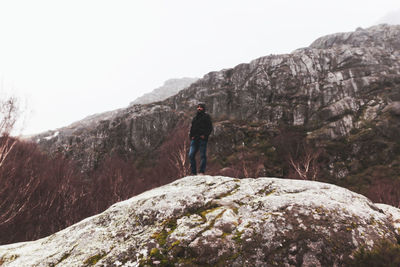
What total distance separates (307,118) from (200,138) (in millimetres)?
47926

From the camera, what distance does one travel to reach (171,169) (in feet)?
68.8

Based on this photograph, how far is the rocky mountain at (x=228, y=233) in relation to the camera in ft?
8.95

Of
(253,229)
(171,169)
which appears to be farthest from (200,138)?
(171,169)

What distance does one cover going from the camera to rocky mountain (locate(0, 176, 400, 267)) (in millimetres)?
2727

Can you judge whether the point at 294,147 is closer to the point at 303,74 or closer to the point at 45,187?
the point at 303,74

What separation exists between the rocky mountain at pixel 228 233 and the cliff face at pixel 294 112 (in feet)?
91.8

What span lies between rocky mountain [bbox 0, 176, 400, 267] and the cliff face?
27982mm

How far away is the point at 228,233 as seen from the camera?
3121mm

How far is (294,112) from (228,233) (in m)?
53.1

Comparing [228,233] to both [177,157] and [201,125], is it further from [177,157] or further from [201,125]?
[177,157]

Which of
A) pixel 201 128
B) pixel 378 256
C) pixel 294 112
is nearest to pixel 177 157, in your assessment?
pixel 201 128

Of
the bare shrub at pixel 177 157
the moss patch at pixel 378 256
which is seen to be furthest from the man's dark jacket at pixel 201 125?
the bare shrub at pixel 177 157

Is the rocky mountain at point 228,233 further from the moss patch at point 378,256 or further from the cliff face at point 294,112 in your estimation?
the cliff face at point 294,112

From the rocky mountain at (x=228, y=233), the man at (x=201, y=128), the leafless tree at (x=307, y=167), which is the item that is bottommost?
the leafless tree at (x=307, y=167)
